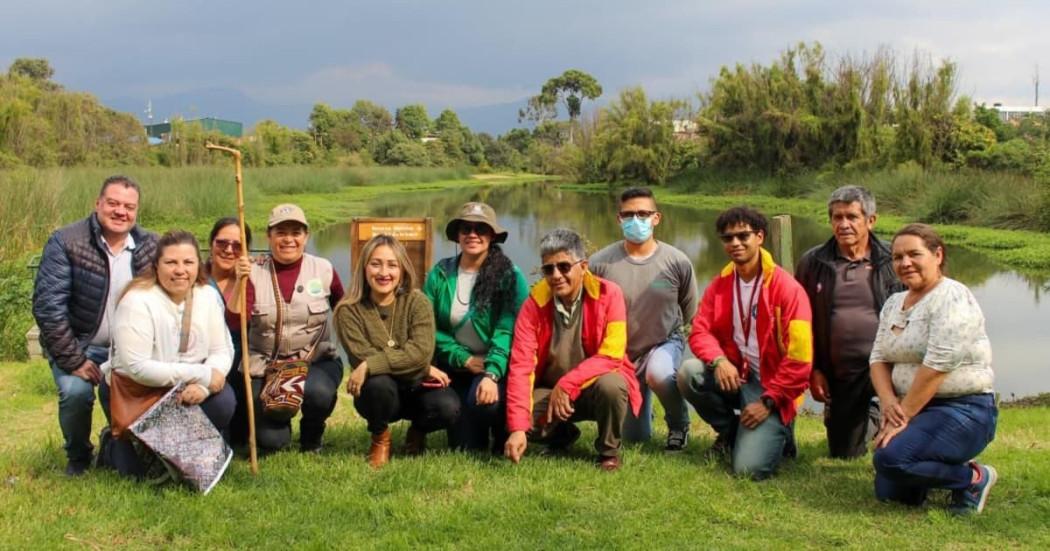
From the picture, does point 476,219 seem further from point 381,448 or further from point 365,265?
point 381,448

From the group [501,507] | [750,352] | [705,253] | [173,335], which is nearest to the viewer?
[501,507]

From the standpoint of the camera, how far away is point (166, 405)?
13.0 ft

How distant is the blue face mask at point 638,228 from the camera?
203 inches

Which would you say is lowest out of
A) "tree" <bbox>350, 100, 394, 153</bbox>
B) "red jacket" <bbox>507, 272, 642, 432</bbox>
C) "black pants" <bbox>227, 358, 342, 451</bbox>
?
"black pants" <bbox>227, 358, 342, 451</bbox>

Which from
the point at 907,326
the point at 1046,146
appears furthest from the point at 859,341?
the point at 1046,146

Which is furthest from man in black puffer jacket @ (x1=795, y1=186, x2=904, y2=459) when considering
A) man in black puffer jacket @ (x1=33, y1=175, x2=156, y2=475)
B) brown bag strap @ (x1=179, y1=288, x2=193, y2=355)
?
man in black puffer jacket @ (x1=33, y1=175, x2=156, y2=475)

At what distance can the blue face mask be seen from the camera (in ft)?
16.9

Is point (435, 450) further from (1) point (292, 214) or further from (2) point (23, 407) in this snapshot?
(2) point (23, 407)

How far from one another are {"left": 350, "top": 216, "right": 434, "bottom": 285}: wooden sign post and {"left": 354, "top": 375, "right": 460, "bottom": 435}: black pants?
1.44 m

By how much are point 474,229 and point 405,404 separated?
1.07 metres

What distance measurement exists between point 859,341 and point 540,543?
2.23 m

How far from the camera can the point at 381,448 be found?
4609 millimetres

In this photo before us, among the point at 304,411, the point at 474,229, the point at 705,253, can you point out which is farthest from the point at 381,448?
the point at 705,253

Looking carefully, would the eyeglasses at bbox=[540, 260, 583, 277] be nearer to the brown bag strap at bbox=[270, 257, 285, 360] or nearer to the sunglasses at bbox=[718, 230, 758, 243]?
the sunglasses at bbox=[718, 230, 758, 243]
